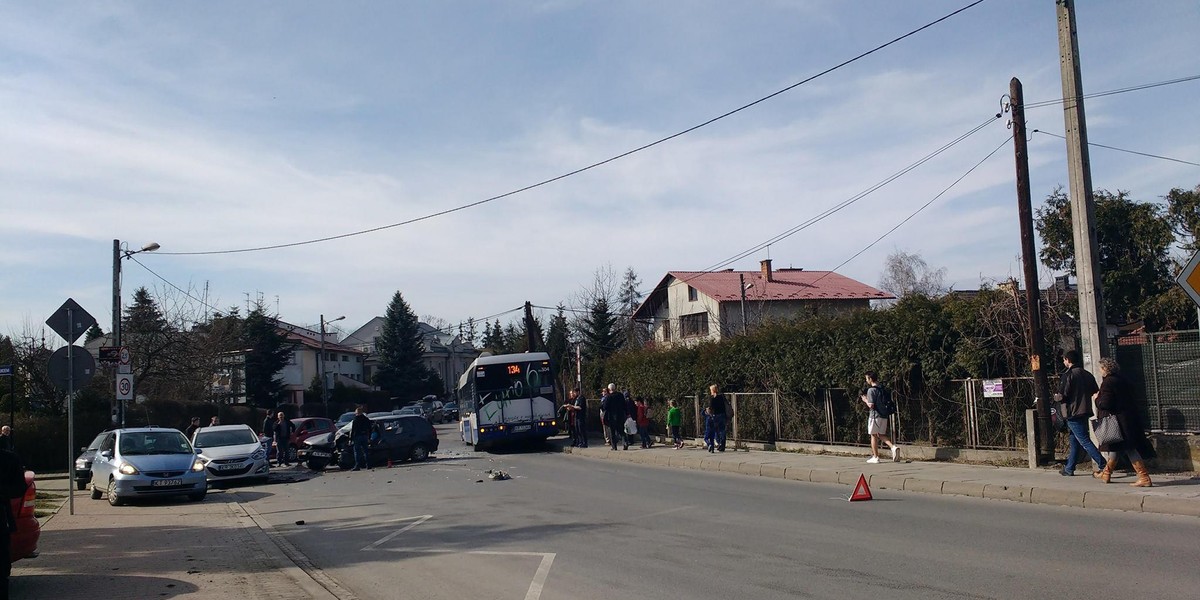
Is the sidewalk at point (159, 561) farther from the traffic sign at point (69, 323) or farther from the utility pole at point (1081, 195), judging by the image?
the utility pole at point (1081, 195)

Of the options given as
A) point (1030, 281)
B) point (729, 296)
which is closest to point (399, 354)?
point (729, 296)

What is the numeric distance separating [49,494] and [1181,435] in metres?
21.5

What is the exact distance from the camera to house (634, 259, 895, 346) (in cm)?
5291

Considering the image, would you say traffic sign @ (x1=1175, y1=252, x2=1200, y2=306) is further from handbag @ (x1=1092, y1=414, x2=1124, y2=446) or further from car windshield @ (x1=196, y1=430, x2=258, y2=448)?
car windshield @ (x1=196, y1=430, x2=258, y2=448)

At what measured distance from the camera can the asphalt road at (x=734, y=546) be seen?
303 inches

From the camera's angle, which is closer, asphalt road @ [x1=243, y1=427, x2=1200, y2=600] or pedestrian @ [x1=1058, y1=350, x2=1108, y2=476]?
asphalt road @ [x1=243, y1=427, x2=1200, y2=600]

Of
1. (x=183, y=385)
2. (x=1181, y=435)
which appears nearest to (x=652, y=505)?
(x=1181, y=435)

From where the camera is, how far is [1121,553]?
849 centimetres

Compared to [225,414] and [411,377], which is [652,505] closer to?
[225,414]

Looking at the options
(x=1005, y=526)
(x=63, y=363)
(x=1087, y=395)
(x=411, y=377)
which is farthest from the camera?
(x=411, y=377)

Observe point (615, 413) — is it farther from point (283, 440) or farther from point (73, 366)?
point (73, 366)

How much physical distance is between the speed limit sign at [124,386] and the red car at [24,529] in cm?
1477

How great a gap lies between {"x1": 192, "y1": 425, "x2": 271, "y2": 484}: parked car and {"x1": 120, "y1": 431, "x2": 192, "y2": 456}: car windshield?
1179 millimetres

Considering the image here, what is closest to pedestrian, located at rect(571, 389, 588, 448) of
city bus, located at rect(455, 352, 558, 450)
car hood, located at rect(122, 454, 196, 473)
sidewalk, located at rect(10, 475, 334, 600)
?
city bus, located at rect(455, 352, 558, 450)
